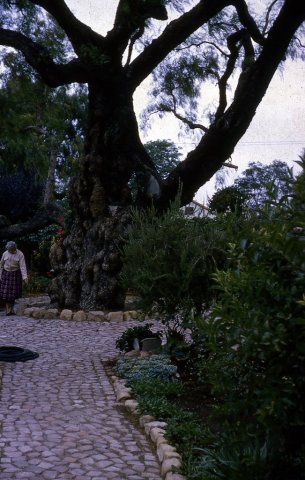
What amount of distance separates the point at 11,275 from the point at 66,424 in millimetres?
10178

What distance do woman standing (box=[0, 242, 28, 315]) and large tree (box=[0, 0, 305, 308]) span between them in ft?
3.36

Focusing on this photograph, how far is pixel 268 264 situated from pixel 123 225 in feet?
36.1

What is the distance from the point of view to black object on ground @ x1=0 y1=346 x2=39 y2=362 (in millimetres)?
9555

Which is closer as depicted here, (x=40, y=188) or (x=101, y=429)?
(x=101, y=429)

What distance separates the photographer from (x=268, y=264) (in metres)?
3.69

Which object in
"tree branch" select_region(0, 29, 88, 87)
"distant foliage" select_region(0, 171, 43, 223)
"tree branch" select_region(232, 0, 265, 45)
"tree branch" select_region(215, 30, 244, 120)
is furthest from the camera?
"distant foliage" select_region(0, 171, 43, 223)

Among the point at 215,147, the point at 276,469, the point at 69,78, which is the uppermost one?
the point at 69,78

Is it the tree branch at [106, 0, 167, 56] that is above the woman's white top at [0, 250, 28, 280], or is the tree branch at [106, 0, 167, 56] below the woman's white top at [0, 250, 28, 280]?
above

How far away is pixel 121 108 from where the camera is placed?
15266mm

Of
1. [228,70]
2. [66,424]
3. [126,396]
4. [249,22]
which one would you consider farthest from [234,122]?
[66,424]

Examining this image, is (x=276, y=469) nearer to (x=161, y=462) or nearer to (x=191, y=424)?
(x=161, y=462)

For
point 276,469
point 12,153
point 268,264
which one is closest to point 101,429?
point 276,469

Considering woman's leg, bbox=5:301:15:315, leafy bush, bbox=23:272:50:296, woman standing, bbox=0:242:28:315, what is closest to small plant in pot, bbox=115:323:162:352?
woman standing, bbox=0:242:28:315

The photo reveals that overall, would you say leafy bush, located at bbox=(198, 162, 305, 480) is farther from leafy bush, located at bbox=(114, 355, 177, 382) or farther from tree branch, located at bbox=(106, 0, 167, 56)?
tree branch, located at bbox=(106, 0, 167, 56)
